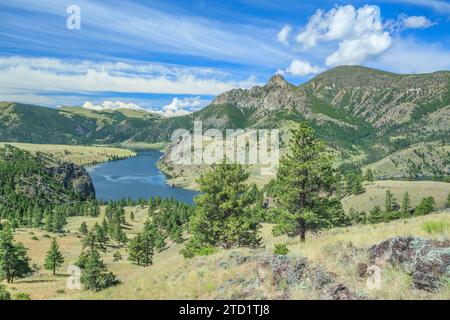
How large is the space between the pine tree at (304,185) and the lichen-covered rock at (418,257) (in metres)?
22.7

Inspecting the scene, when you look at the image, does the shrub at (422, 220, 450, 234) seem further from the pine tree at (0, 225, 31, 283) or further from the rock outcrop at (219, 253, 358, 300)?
the pine tree at (0, 225, 31, 283)

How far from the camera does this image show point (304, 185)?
42.8 meters

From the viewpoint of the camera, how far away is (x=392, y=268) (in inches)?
658

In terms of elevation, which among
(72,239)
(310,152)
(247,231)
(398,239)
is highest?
(310,152)

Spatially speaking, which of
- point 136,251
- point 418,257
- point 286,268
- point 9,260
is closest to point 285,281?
point 286,268

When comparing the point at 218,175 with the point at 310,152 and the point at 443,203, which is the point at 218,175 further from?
the point at 443,203

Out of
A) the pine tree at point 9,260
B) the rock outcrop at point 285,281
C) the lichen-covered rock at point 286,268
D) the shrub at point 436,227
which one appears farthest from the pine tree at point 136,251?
the shrub at point 436,227

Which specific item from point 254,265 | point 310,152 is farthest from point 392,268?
point 310,152

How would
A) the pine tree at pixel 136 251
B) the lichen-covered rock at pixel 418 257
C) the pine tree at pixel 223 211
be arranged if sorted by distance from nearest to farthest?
the lichen-covered rock at pixel 418 257 < the pine tree at pixel 223 211 < the pine tree at pixel 136 251

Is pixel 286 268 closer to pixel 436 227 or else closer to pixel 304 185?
pixel 436 227

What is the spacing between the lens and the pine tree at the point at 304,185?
4181cm

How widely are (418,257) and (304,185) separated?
2662 centimetres

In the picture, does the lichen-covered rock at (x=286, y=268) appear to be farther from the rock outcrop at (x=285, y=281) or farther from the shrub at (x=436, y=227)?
the shrub at (x=436, y=227)
